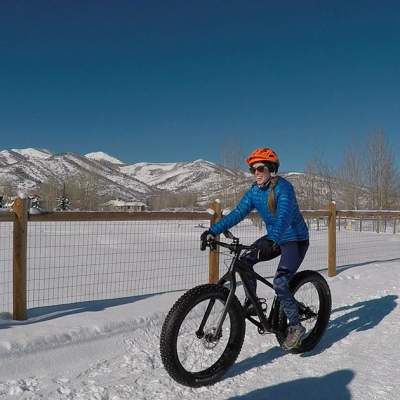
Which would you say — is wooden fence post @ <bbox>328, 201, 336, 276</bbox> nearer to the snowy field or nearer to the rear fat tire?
the snowy field

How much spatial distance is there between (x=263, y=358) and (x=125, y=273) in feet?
21.2

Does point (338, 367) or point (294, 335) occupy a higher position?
point (294, 335)

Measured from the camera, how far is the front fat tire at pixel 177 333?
3447mm

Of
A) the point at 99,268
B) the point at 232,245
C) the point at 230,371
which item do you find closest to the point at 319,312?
the point at 230,371

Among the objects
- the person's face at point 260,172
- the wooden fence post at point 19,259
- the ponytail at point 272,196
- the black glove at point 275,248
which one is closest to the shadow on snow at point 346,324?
the black glove at point 275,248

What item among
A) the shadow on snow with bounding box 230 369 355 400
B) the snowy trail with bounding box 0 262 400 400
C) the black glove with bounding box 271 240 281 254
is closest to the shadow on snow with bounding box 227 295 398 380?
the snowy trail with bounding box 0 262 400 400

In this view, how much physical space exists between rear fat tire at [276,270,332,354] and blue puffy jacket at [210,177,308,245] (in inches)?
20.4

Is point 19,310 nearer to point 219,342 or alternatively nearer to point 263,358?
point 219,342

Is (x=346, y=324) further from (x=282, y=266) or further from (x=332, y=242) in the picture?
(x=332, y=242)

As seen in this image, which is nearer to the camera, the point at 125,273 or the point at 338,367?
the point at 338,367

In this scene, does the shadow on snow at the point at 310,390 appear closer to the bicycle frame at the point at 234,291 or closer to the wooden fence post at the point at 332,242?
the bicycle frame at the point at 234,291

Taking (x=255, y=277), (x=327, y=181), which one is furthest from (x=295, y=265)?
(x=327, y=181)

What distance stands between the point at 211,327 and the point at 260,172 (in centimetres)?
145

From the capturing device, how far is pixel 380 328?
532cm
